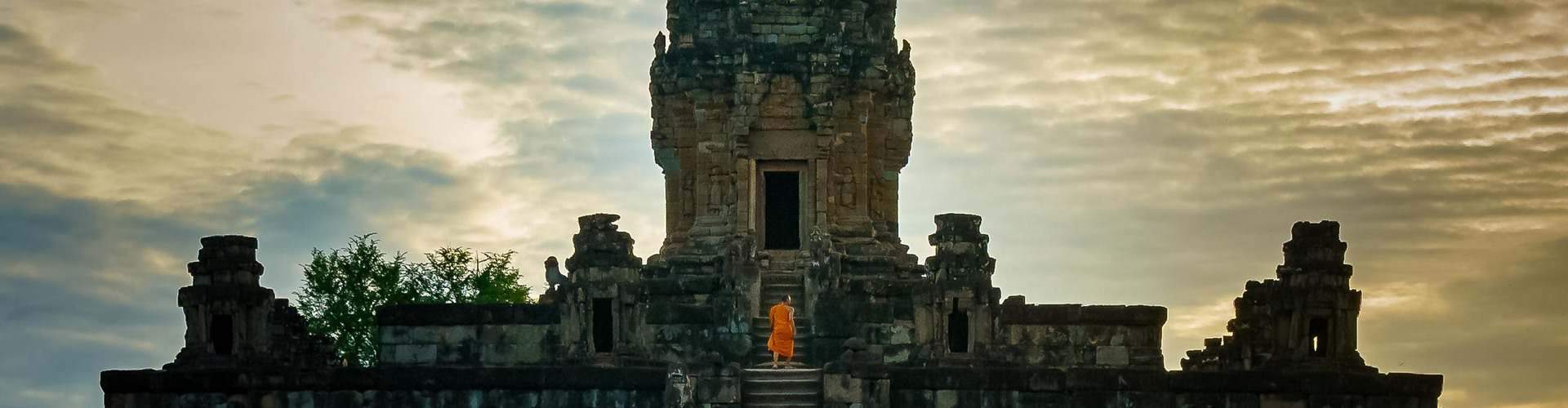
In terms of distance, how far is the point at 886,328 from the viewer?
48.3 m

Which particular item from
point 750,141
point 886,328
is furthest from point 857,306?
point 750,141

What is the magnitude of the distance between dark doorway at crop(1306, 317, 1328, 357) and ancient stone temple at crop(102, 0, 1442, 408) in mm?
40

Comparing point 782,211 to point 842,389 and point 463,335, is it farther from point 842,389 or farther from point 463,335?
point 842,389

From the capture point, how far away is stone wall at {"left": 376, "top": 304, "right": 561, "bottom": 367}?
47656 millimetres

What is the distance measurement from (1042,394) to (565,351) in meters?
8.34

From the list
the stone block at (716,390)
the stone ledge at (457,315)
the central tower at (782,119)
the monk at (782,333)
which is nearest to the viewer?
the stone block at (716,390)

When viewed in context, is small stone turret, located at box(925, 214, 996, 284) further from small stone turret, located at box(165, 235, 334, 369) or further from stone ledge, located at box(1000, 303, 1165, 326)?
small stone turret, located at box(165, 235, 334, 369)

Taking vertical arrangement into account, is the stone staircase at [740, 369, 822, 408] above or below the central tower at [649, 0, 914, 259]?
below

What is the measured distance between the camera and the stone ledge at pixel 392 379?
43250mm

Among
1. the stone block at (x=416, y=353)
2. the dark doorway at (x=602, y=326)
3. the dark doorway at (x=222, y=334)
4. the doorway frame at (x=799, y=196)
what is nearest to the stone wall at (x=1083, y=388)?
the dark doorway at (x=602, y=326)

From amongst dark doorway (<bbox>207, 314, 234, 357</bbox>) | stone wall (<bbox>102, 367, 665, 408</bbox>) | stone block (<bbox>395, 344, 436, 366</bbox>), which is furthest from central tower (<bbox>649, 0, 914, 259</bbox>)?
dark doorway (<bbox>207, 314, 234, 357</bbox>)

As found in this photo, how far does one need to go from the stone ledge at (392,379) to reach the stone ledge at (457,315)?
4.19m

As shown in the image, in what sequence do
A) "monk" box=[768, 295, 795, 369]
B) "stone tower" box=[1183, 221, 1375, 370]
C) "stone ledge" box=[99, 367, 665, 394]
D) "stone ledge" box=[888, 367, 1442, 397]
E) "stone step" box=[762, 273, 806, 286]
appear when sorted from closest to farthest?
"stone ledge" box=[888, 367, 1442, 397] → "stone ledge" box=[99, 367, 665, 394] → "monk" box=[768, 295, 795, 369] → "stone tower" box=[1183, 221, 1375, 370] → "stone step" box=[762, 273, 806, 286]

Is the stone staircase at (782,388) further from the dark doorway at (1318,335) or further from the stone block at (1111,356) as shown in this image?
the dark doorway at (1318,335)
